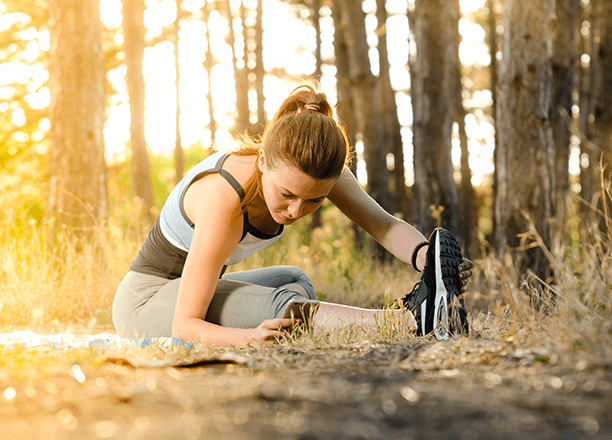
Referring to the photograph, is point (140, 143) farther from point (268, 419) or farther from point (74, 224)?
point (268, 419)

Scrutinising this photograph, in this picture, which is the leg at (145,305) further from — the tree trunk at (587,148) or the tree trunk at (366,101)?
the tree trunk at (587,148)

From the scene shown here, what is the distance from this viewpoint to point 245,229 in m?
2.98

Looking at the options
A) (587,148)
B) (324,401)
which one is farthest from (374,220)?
(587,148)

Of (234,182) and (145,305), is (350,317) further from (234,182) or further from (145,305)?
(145,305)

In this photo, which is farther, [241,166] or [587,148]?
[587,148]

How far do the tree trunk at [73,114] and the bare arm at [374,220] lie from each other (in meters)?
3.49

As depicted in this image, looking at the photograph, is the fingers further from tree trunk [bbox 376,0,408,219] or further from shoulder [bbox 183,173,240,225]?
tree trunk [bbox 376,0,408,219]

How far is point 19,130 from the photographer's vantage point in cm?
1383

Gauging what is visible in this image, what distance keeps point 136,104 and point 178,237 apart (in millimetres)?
9368

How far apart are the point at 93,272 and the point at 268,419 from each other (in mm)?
4259

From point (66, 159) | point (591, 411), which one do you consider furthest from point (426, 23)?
point (591, 411)

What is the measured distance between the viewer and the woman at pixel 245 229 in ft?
8.73

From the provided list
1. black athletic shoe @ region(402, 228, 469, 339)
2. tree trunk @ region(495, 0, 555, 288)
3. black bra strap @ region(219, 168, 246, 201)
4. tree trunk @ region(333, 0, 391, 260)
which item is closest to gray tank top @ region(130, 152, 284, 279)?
black bra strap @ region(219, 168, 246, 201)

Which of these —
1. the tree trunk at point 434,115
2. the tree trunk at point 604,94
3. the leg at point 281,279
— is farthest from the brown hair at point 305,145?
the tree trunk at point 604,94
